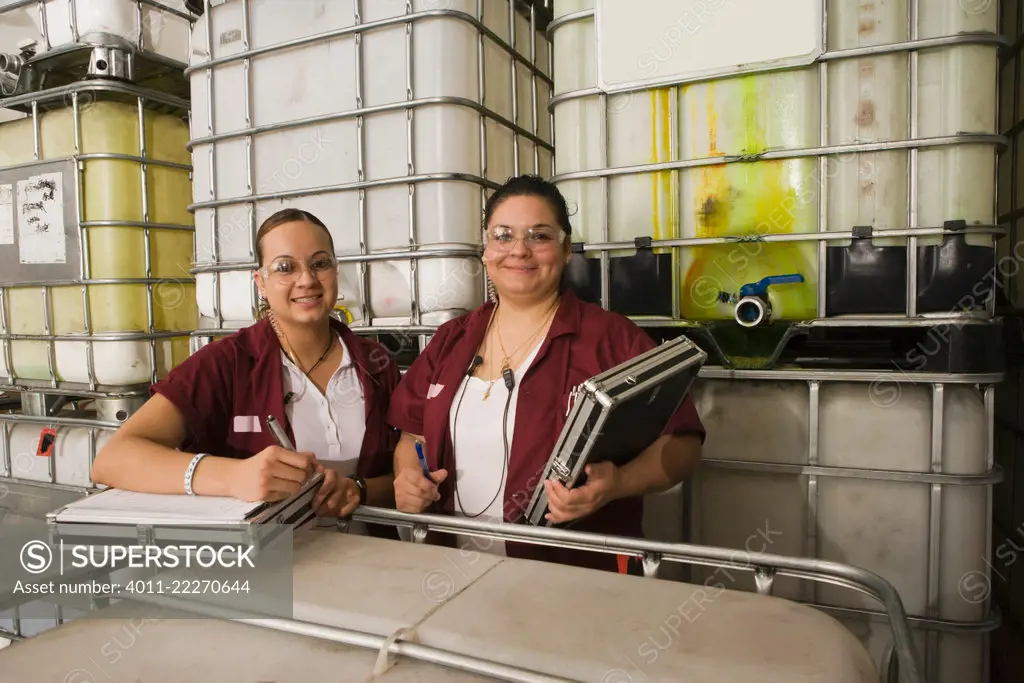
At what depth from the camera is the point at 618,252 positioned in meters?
1.69

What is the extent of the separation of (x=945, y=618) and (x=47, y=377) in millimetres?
3280

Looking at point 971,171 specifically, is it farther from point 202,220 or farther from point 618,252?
point 202,220

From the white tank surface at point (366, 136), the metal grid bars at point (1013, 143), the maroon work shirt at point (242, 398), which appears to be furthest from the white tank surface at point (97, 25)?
the metal grid bars at point (1013, 143)

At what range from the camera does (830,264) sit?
150 centimetres

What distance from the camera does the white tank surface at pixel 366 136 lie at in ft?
6.26

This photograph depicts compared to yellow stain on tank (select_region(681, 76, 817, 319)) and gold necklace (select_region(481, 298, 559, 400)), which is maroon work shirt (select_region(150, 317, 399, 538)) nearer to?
gold necklace (select_region(481, 298, 559, 400))

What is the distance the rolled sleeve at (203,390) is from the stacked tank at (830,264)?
997mm

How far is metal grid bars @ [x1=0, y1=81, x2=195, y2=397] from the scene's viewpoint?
101 inches

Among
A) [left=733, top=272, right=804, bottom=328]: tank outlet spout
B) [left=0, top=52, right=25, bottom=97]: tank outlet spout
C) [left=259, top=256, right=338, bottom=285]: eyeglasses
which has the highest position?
[left=0, top=52, right=25, bottom=97]: tank outlet spout

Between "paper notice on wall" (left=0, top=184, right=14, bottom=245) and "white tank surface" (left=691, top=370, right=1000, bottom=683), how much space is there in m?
2.93

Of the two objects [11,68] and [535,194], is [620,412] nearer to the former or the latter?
[535,194]

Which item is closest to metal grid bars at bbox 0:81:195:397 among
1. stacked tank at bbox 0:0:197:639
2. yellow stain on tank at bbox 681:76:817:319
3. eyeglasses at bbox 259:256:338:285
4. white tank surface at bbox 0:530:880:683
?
stacked tank at bbox 0:0:197:639

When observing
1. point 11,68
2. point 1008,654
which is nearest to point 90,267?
point 11,68

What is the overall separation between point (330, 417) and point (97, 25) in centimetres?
209
